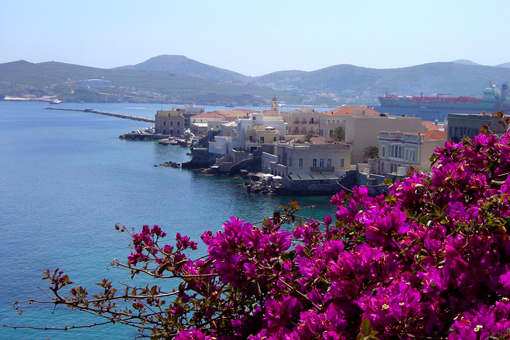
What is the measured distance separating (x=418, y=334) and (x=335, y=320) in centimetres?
29

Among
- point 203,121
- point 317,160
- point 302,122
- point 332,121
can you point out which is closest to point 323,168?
point 317,160

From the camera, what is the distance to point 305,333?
2.03 meters

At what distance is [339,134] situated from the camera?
35.3 meters

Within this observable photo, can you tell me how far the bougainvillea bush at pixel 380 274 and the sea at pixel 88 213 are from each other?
53 centimetres

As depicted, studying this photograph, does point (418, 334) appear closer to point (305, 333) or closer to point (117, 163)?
point (305, 333)

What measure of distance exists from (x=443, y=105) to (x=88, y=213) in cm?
8454

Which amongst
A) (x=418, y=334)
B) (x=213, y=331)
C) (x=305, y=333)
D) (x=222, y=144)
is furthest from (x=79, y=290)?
(x=222, y=144)

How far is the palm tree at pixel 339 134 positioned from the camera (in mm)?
34812

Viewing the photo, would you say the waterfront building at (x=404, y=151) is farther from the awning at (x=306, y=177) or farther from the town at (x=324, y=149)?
the awning at (x=306, y=177)

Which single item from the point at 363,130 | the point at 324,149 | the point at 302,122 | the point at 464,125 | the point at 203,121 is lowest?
the point at 203,121

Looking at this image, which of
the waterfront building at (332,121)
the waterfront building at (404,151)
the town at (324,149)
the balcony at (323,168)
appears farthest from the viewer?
the waterfront building at (332,121)

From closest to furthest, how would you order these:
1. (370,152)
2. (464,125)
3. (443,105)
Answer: (464,125), (370,152), (443,105)

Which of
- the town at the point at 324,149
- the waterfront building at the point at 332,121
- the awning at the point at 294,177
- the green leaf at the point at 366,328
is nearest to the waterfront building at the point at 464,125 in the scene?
the town at the point at 324,149

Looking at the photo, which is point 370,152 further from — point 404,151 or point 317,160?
point 404,151
